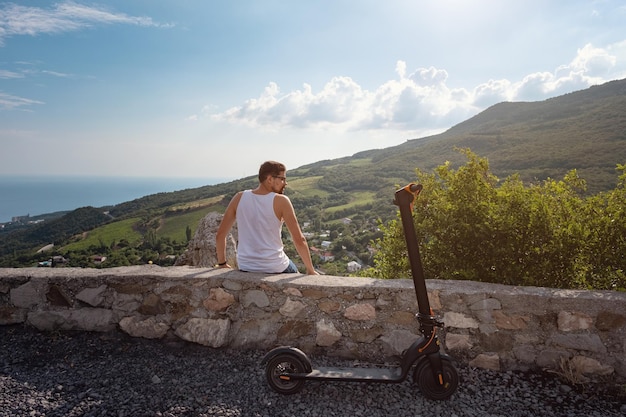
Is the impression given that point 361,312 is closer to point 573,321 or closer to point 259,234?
point 259,234

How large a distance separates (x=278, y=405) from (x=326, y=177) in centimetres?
12091

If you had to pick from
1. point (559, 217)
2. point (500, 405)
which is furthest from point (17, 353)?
point (559, 217)

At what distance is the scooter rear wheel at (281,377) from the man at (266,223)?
3.13 ft

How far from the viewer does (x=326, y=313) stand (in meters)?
3.25

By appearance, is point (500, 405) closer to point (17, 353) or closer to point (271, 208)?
point (271, 208)

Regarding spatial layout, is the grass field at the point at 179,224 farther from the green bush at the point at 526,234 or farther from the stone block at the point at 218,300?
the green bush at the point at 526,234

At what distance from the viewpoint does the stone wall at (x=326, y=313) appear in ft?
9.45

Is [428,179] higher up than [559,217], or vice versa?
[428,179]

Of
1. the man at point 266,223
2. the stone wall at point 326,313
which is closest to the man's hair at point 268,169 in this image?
the man at point 266,223

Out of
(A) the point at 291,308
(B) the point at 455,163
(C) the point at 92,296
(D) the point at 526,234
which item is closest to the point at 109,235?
→ (C) the point at 92,296

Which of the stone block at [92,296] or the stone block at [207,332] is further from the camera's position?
the stone block at [92,296]

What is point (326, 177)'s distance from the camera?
403ft

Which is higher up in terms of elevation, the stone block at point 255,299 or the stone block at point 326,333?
the stone block at point 255,299

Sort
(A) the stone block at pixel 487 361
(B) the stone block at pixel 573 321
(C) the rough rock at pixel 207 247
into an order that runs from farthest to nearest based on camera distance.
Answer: (C) the rough rock at pixel 207 247, (A) the stone block at pixel 487 361, (B) the stone block at pixel 573 321
